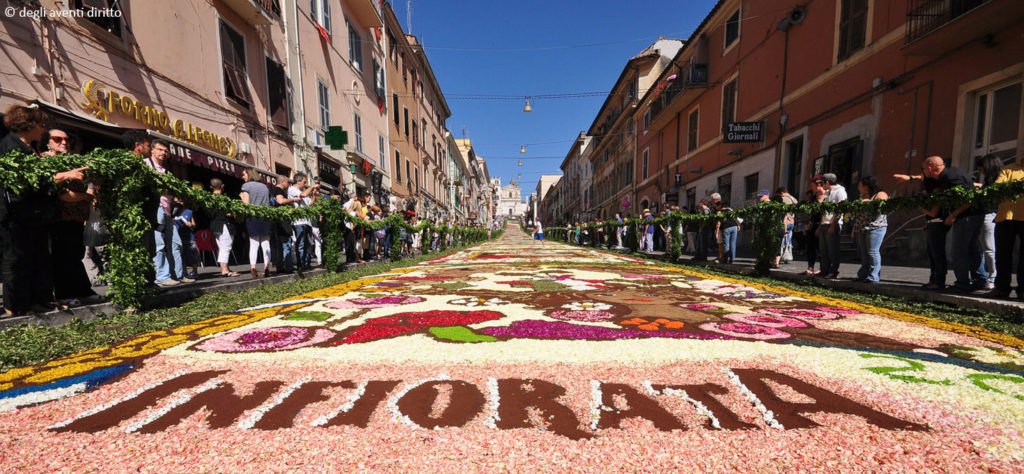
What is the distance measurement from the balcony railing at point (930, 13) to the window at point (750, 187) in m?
4.86

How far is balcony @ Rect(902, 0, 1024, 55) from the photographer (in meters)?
4.71

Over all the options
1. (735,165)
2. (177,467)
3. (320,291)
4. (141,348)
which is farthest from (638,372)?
(735,165)

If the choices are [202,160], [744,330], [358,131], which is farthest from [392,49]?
[744,330]

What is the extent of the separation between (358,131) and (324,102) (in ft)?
6.96

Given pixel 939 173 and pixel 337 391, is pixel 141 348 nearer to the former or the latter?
pixel 337 391

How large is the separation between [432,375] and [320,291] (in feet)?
8.61

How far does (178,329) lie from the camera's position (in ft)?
6.92

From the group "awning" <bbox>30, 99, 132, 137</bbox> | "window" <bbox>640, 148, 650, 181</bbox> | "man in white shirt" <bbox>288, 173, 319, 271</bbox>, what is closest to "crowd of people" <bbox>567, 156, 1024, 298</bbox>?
"man in white shirt" <bbox>288, 173, 319, 271</bbox>

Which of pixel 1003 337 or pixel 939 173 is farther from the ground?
pixel 939 173

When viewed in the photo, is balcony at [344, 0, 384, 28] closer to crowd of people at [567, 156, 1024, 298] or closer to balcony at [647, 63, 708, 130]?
balcony at [647, 63, 708, 130]

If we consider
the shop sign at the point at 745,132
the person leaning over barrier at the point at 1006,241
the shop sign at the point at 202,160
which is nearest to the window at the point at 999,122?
the person leaning over barrier at the point at 1006,241

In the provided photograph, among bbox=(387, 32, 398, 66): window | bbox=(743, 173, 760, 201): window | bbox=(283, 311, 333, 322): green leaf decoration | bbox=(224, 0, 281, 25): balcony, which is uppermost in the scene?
bbox=(387, 32, 398, 66): window

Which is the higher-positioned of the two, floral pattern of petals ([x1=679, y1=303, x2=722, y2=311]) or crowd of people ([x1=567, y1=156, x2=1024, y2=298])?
crowd of people ([x1=567, y1=156, x2=1024, y2=298])

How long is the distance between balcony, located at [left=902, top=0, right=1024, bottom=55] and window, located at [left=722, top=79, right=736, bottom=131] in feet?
17.3
